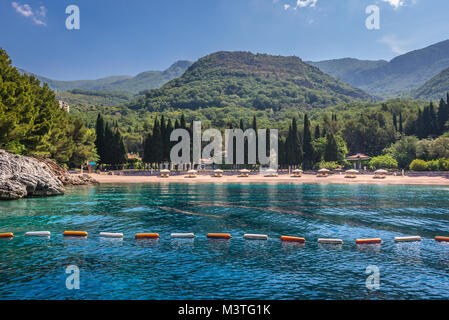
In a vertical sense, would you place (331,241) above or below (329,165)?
below

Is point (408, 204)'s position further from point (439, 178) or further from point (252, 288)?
point (439, 178)

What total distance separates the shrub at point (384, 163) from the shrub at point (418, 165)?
585cm

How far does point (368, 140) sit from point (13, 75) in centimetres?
9402

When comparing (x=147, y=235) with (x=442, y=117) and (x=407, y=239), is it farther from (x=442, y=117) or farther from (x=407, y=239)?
(x=442, y=117)

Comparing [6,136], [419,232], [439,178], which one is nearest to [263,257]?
[419,232]

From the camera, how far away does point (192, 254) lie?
1722cm

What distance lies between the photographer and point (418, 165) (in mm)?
74500

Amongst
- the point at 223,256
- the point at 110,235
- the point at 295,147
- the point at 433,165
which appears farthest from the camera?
the point at 295,147

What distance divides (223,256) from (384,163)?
76769 mm

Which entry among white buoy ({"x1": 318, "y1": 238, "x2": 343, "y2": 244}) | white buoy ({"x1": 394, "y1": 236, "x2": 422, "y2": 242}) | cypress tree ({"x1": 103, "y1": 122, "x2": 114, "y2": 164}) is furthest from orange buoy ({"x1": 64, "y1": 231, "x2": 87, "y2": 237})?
cypress tree ({"x1": 103, "y1": 122, "x2": 114, "y2": 164})

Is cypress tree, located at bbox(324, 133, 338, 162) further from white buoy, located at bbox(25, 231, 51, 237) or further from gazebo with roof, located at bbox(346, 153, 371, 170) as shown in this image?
white buoy, located at bbox(25, 231, 51, 237)

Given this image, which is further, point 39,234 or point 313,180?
point 313,180

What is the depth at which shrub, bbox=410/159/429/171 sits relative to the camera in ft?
242

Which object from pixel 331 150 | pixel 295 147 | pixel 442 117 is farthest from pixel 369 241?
pixel 442 117
